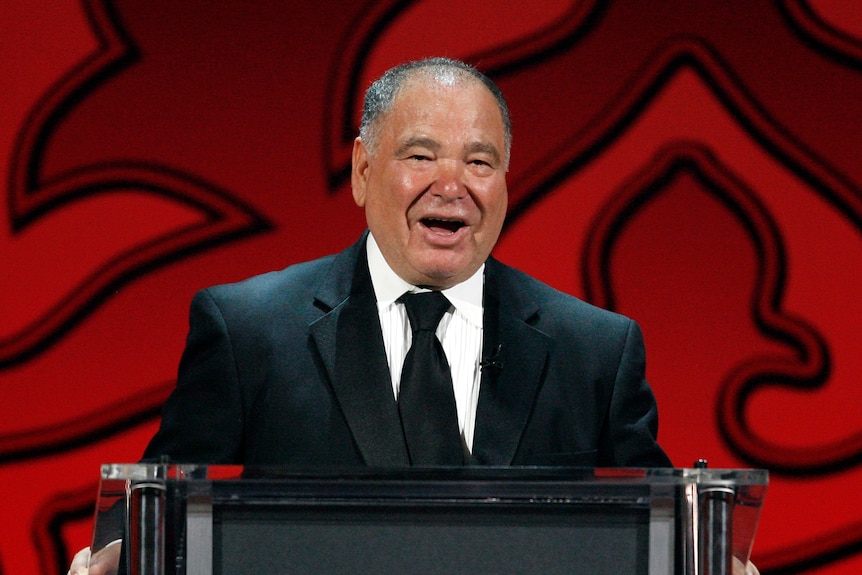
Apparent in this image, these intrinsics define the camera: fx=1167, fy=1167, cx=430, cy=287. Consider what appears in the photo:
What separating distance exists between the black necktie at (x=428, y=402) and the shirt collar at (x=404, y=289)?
7 centimetres

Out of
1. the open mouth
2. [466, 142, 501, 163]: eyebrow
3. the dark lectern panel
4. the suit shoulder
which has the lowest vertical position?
the dark lectern panel

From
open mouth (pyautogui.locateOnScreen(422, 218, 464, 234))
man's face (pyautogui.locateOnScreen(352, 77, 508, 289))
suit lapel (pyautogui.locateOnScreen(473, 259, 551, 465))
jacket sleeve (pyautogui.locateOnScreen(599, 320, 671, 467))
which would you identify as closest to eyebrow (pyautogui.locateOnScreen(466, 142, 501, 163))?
man's face (pyautogui.locateOnScreen(352, 77, 508, 289))

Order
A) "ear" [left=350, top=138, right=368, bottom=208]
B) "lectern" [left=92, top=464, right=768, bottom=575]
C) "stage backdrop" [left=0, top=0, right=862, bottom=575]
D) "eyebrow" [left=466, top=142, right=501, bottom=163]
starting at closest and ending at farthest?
"lectern" [left=92, top=464, right=768, bottom=575] < "eyebrow" [left=466, top=142, right=501, bottom=163] < "ear" [left=350, top=138, right=368, bottom=208] < "stage backdrop" [left=0, top=0, right=862, bottom=575]

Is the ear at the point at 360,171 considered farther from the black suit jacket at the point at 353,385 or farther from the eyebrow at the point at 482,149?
the eyebrow at the point at 482,149

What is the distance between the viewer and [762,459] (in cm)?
259

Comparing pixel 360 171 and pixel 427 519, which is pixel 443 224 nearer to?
pixel 360 171

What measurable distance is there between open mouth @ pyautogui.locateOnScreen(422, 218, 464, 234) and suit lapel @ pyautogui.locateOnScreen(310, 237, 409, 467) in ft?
0.41

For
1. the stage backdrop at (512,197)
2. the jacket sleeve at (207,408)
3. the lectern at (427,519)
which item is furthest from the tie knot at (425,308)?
the stage backdrop at (512,197)

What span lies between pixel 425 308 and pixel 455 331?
66mm

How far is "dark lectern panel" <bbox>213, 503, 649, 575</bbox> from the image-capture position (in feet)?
3.33

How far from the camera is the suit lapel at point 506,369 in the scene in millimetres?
1560

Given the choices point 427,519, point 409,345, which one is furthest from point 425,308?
point 427,519

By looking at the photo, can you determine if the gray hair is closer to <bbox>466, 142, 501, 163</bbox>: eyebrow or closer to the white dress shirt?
<bbox>466, 142, 501, 163</bbox>: eyebrow

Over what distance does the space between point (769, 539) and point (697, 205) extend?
759 mm
